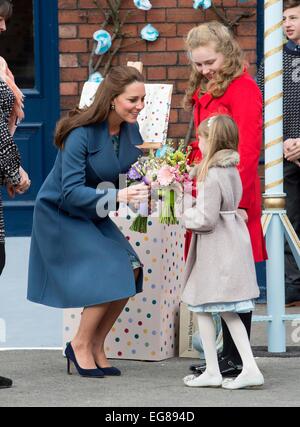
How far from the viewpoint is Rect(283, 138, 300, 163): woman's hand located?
790 cm

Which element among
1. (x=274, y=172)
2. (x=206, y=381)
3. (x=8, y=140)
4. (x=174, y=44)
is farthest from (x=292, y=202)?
(x=8, y=140)

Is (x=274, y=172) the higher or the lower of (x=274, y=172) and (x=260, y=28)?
the lower

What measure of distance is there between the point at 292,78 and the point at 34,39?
255cm

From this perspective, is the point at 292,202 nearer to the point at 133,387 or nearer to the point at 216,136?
the point at 216,136

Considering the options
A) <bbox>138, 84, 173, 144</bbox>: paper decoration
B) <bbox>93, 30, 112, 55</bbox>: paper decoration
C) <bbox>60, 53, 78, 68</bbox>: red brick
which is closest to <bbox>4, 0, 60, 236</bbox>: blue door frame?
<bbox>60, 53, 78, 68</bbox>: red brick

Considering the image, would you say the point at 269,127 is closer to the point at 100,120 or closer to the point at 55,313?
the point at 100,120

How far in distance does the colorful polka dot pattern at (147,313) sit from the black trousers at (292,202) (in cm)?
159

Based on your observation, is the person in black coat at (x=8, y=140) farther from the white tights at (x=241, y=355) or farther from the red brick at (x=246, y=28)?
the red brick at (x=246, y=28)

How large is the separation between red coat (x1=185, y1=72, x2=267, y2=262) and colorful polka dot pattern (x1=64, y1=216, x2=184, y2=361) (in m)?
0.48

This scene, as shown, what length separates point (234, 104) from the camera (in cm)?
623

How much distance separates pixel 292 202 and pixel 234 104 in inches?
86.1
